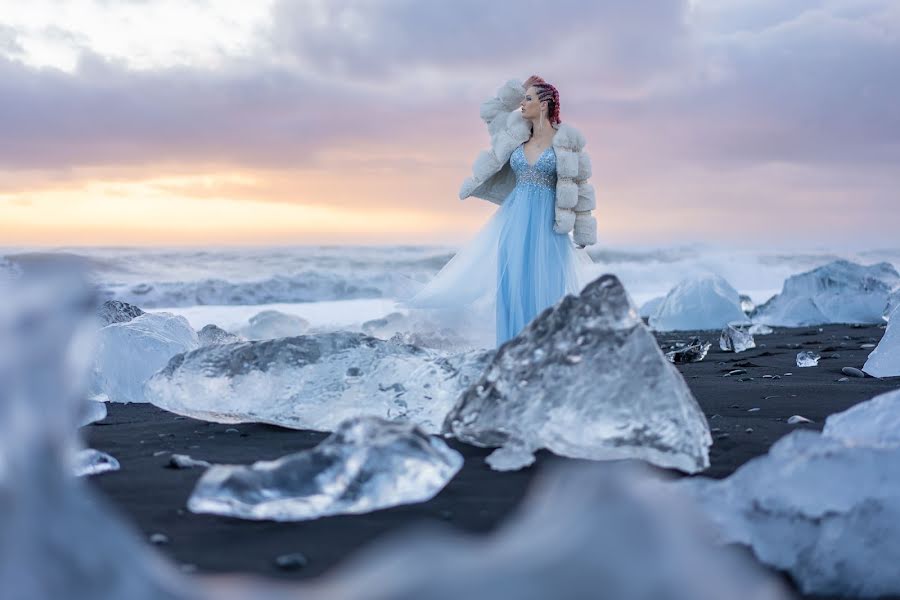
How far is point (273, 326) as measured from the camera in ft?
32.2

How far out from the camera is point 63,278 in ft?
4.24

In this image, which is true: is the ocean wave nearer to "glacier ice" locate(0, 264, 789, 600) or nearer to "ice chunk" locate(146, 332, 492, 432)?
"ice chunk" locate(146, 332, 492, 432)

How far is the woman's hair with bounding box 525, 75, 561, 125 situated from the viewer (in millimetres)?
5748

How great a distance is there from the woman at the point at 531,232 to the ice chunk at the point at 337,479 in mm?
3156

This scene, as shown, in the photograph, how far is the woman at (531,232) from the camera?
5.71 m

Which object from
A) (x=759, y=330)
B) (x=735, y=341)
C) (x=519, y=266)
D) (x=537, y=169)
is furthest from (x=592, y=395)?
(x=759, y=330)

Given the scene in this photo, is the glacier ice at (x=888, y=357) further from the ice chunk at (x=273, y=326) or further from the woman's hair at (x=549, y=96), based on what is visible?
the ice chunk at (x=273, y=326)

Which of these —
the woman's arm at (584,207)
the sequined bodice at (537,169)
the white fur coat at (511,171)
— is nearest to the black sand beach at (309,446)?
the woman's arm at (584,207)

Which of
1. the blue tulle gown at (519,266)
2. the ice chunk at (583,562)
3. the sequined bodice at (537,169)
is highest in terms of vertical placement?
the sequined bodice at (537,169)

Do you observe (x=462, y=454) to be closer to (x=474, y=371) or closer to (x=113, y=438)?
(x=474, y=371)

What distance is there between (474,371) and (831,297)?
7959mm

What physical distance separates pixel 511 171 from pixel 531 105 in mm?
555

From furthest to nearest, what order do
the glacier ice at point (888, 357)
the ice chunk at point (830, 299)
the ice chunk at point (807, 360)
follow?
the ice chunk at point (830, 299), the ice chunk at point (807, 360), the glacier ice at point (888, 357)

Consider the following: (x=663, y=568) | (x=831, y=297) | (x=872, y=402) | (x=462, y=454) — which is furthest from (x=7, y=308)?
(x=831, y=297)
